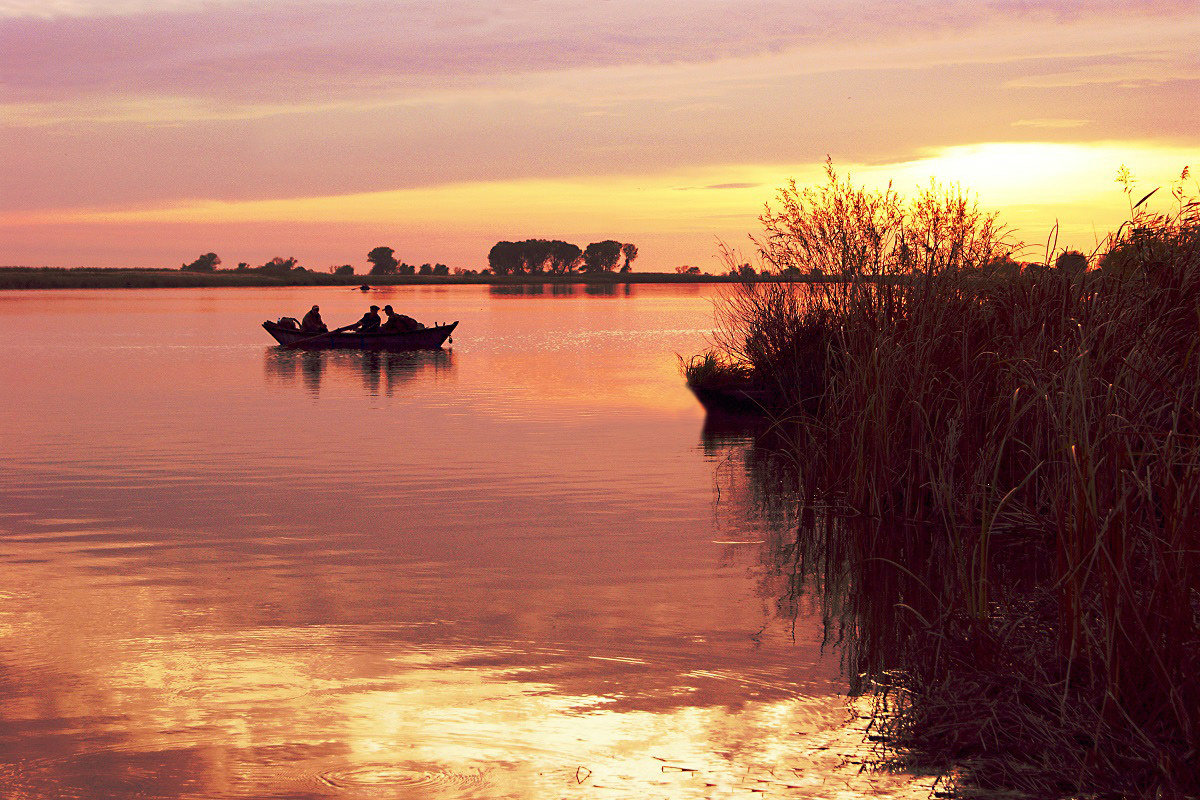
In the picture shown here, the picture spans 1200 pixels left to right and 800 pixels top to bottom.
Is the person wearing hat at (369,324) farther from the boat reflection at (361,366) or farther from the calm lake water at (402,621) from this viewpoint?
the calm lake water at (402,621)

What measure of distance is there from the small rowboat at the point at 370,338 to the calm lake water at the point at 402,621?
21.8 metres

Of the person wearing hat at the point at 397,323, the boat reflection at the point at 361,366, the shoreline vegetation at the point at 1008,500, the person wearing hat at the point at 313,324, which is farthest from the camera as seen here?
the person wearing hat at the point at 313,324

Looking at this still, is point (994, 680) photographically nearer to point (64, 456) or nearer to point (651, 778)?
point (651, 778)

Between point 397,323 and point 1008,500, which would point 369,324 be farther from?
point 1008,500

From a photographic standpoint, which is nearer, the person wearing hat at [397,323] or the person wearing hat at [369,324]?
the person wearing hat at [369,324]

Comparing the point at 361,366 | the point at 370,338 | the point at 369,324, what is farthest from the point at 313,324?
the point at 361,366

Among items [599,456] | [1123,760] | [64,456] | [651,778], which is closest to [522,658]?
[651,778]

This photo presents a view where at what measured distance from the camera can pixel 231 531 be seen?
43.6ft

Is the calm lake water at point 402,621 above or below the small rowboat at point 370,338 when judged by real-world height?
below

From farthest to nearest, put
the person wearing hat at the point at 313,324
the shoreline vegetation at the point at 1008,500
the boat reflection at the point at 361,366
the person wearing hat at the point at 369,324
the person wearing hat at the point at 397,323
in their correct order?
the person wearing hat at the point at 313,324, the person wearing hat at the point at 397,323, the person wearing hat at the point at 369,324, the boat reflection at the point at 361,366, the shoreline vegetation at the point at 1008,500

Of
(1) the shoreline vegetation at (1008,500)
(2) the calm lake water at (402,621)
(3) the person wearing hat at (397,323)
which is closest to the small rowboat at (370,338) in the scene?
(3) the person wearing hat at (397,323)

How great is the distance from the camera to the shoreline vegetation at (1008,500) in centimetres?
619

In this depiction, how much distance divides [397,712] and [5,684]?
2.72 m

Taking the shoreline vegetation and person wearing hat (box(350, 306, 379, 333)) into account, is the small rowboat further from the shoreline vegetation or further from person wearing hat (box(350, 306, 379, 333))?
the shoreline vegetation
